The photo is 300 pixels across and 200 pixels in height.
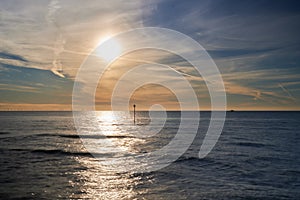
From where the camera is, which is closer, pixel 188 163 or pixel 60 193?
pixel 60 193

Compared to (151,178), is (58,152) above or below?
above

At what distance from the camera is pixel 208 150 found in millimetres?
37156

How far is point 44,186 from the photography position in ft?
61.7

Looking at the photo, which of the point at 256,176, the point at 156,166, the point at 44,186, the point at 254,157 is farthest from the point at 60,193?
the point at 254,157

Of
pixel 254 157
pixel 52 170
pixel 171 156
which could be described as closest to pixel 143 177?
pixel 52 170

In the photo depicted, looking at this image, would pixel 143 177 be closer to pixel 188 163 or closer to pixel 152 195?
pixel 152 195

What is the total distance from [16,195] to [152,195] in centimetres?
876

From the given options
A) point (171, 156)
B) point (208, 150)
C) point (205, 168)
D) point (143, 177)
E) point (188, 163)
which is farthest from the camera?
point (208, 150)

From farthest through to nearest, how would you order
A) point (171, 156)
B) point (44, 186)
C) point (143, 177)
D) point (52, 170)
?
point (171, 156) → point (52, 170) → point (143, 177) → point (44, 186)

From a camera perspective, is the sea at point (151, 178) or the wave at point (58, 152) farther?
the wave at point (58, 152)

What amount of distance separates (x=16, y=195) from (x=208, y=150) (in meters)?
26.6

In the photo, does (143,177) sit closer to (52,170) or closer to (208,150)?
(52,170)

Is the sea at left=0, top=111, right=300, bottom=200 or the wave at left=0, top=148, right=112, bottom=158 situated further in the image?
the wave at left=0, top=148, right=112, bottom=158

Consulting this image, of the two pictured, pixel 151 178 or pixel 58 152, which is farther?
pixel 58 152
